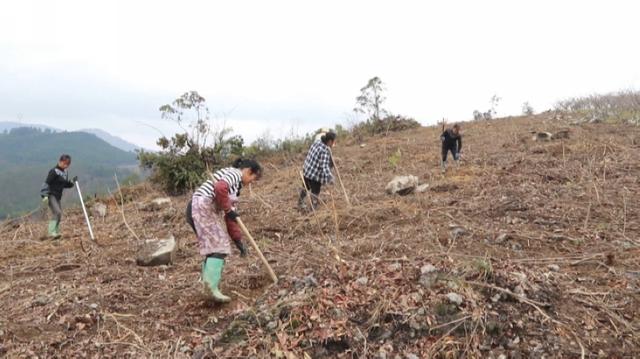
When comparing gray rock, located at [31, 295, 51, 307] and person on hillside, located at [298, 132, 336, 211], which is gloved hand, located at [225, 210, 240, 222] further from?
person on hillside, located at [298, 132, 336, 211]

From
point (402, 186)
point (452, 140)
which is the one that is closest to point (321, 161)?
point (402, 186)

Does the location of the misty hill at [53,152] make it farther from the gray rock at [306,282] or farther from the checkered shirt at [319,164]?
the gray rock at [306,282]

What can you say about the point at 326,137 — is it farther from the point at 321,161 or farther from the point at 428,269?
the point at 428,269

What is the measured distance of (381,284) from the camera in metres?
3.26

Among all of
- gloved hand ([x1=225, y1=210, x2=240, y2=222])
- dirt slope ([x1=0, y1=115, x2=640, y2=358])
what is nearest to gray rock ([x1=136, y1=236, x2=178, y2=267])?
dirt slope ([x1=0, y1=115, x2=640, y2=358])

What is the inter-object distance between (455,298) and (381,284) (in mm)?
492

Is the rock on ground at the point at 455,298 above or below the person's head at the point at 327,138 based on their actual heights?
below

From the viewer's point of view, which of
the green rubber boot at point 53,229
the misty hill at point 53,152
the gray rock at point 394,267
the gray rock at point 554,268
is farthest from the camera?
the misty hill at point 53,152

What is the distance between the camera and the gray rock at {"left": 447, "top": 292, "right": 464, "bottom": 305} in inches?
117

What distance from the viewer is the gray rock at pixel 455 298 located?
2971 millimetres

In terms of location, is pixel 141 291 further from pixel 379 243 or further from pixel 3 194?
pixel 3 194

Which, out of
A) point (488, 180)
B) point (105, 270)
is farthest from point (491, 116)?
point (105, 270)

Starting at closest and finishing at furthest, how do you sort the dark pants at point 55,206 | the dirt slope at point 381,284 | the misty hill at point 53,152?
1. the dirt slope at point 381,284
2. the dark pants at point 55,206
3. the misty hill at point 53,152

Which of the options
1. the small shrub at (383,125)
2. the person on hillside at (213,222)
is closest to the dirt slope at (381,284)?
the person on hillside at (213,222)
